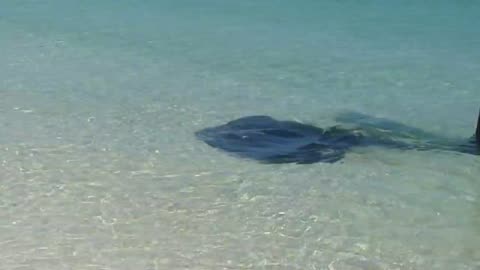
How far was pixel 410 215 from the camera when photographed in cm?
626

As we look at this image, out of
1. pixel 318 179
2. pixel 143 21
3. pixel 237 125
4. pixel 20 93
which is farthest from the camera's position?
pixel 143 21

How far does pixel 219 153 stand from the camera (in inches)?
294

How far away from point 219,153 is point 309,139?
95 cm

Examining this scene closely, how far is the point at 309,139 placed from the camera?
7988mm

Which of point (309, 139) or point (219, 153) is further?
point (309, 139)

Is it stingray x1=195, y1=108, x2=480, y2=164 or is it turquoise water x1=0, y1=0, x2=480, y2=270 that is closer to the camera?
turquoise water x1=0, y1=0, x2=480, y2=270

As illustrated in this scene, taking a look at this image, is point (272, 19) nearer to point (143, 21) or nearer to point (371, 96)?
point (143, 21)

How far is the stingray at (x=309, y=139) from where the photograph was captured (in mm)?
7504

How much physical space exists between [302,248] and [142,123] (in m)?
3.21

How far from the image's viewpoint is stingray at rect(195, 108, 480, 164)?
24.6 feet

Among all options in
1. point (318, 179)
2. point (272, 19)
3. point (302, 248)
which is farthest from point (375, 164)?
point (272, 19)

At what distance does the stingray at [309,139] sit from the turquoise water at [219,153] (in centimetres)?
19

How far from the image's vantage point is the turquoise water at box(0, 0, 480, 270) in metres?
5.62

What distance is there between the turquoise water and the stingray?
0.61ft
